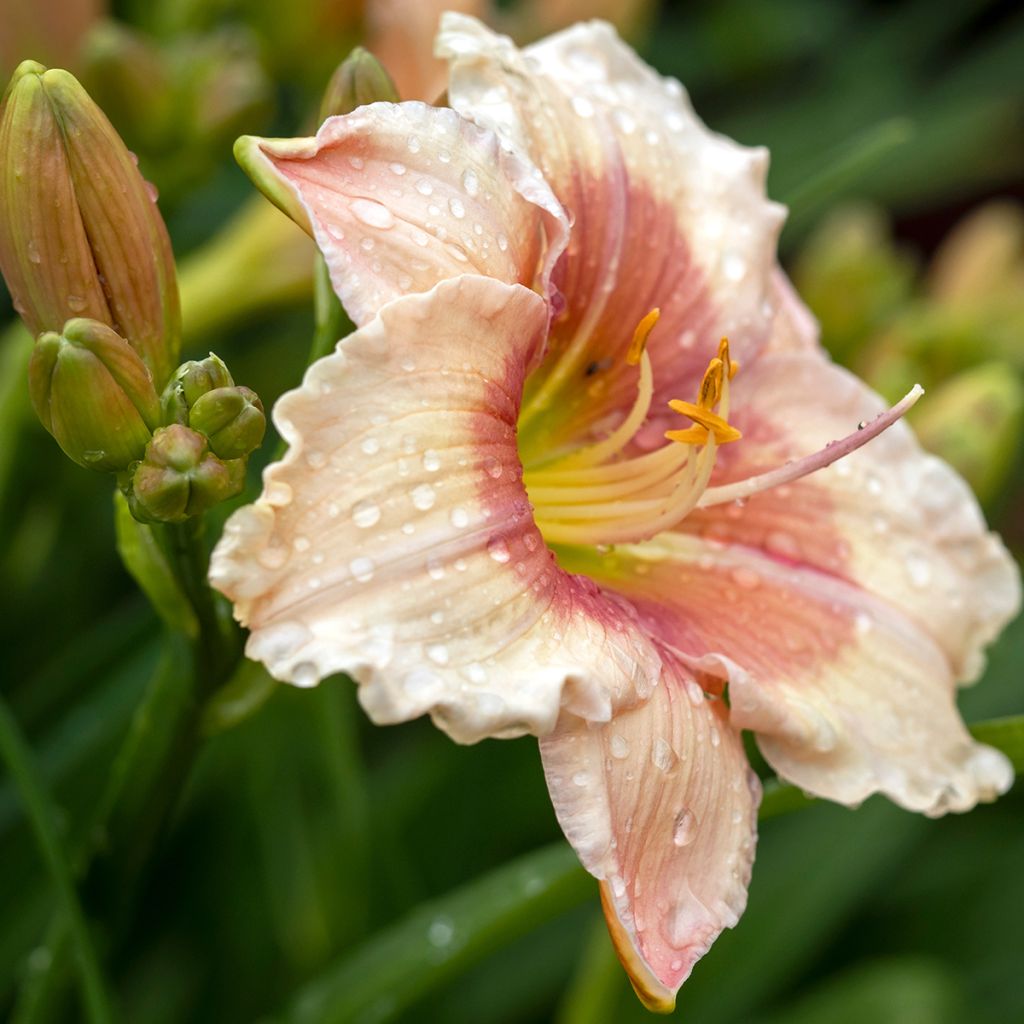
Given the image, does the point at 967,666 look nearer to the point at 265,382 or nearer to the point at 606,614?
the point at 606,614

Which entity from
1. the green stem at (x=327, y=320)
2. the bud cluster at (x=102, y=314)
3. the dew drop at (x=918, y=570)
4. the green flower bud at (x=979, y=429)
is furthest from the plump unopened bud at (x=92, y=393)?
the green flower bud at (x=979, y=429)

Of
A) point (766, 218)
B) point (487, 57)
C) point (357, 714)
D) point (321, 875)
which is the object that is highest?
point (487, 57)

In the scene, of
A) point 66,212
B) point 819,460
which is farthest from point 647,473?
point 66,212

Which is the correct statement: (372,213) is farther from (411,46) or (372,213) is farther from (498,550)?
(411,46)

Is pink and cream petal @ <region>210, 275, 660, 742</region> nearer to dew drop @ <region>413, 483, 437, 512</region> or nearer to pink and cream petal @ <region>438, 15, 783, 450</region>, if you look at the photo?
dew drop @ <region>413, 483, 437, 512</region>

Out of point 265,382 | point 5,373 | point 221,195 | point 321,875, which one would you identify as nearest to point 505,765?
point 321,875

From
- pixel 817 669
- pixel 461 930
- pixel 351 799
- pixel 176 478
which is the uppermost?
pixel 176 478
